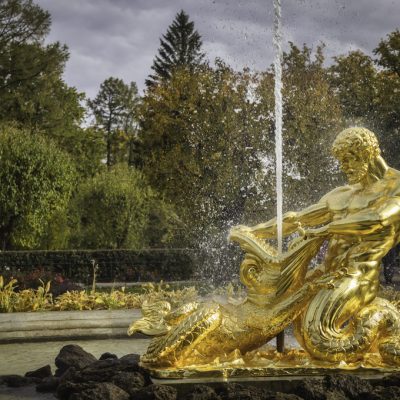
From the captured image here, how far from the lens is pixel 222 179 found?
20641 millimetres

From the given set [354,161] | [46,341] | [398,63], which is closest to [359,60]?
[398,63]

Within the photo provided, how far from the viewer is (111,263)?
64.2 feet

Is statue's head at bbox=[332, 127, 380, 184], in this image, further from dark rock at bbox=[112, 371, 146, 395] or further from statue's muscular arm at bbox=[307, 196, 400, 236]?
dark rock at bbox=[112, 371, 146, 395]

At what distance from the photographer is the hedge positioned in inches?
741

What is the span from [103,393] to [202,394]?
667 millimetres

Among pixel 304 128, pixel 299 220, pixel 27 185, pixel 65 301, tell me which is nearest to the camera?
pixel 299 220

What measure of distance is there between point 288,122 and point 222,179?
264 cm

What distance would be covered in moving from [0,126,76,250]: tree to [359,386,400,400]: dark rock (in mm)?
19606

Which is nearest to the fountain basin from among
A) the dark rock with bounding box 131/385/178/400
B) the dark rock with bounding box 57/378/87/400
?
the dark rock with bounding box 57/378/87/400

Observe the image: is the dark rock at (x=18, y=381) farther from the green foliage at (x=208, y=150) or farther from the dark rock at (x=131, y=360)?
the green foliage at (x=208, y=150)

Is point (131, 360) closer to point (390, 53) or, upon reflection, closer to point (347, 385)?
point (347, 385)

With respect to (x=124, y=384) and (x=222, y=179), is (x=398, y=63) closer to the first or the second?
(x=222, y=179)

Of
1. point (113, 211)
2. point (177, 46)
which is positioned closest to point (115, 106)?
point (177, 46)

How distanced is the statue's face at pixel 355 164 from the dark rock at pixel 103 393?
216 cm
